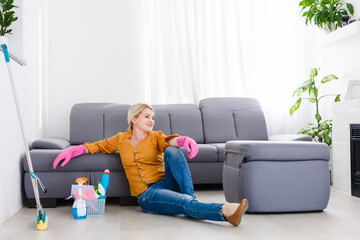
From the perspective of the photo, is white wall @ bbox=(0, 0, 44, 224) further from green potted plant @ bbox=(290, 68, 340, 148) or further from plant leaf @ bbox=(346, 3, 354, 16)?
plant leaf @ bbox=(346, 3, 354, 16)

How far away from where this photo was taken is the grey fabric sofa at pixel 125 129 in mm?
3082

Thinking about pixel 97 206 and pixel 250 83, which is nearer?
pixel 97 206

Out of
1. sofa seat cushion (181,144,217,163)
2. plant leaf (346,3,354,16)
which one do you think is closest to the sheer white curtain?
plant leaf (346,3,354,16)

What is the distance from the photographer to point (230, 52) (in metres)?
4.81

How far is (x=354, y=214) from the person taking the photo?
2.75 m

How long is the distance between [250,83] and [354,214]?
2347mm

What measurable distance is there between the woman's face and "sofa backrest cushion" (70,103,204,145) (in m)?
1.17

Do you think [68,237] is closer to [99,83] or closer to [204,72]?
[99,83]

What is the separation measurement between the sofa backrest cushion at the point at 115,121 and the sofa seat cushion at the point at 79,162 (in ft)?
2.86

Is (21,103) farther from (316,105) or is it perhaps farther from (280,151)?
(316,105)

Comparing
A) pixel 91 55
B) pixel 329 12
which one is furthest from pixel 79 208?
pixel 329 12

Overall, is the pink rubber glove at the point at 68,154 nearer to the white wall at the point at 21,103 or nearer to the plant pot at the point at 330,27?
the white wall at the point at 21,103

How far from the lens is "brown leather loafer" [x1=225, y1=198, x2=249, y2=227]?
2226mm

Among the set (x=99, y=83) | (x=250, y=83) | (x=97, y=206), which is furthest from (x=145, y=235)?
(x=250, y=83)
